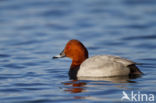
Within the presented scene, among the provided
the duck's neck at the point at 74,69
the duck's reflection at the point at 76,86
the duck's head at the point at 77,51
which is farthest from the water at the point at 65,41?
the duck's head at the point at 77,51

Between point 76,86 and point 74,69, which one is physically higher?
point 74,69

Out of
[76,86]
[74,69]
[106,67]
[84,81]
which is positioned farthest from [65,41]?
[76,86]

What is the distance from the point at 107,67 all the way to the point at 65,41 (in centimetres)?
492

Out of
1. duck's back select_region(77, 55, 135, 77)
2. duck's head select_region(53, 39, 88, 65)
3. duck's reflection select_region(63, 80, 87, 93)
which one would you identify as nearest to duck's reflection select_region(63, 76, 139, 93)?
duck's reflection select_region(63, 80, 87, 93)

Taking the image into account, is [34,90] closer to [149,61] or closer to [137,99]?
[137,99]

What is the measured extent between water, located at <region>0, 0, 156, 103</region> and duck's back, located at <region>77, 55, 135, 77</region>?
0.35 metres

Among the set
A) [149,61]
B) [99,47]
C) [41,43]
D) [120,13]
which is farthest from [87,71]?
[120,13]

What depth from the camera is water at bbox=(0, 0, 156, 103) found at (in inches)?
307

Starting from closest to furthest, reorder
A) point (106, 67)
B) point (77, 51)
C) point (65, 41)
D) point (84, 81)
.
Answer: point (84, 81) < point (106, 67) < point (77, 51) < point (65, 41)

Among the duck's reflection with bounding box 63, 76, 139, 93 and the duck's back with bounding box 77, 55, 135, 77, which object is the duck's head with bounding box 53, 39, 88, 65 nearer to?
the duck's back with bounding box 77, 55, 135, 77

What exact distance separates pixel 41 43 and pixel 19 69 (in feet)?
11.9

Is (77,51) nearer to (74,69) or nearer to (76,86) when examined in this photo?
(74,69)

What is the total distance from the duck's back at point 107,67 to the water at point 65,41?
0.35m

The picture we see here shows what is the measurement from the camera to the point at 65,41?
1361 cm
